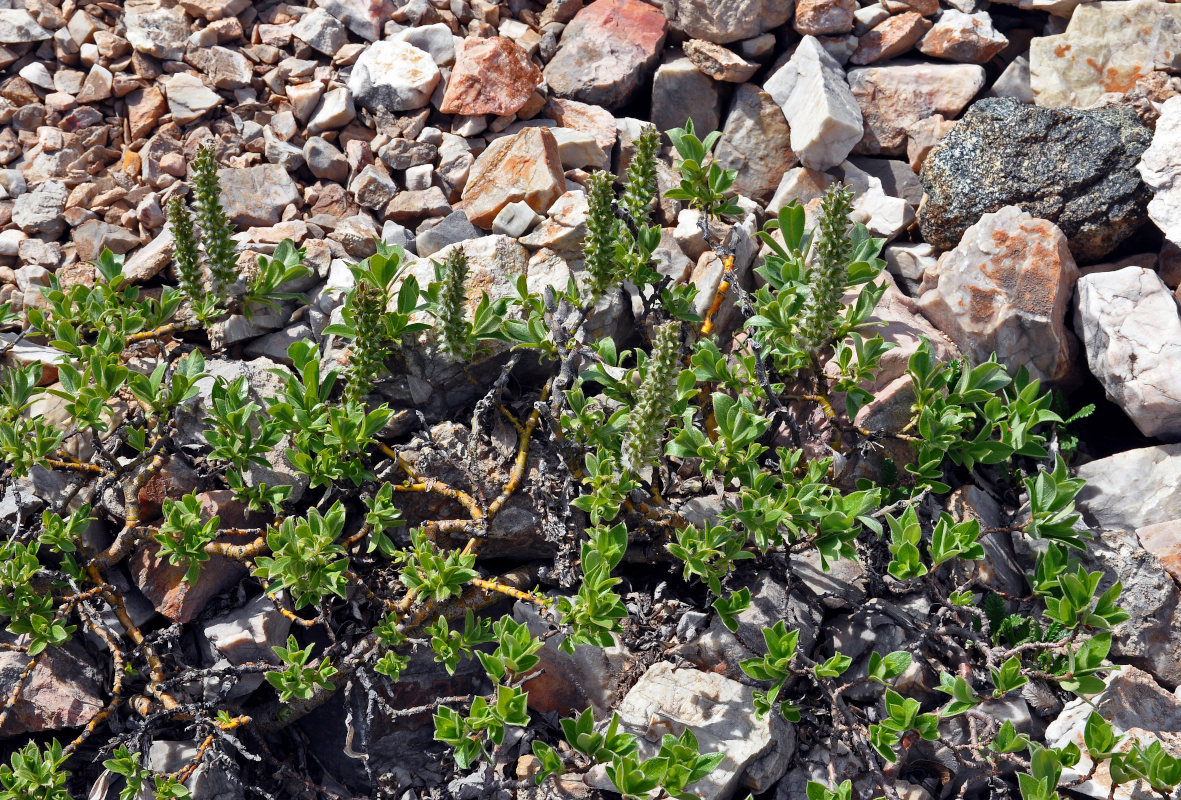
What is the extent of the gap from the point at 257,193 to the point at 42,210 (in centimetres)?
127

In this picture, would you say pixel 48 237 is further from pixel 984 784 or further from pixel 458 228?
pixel 984 784

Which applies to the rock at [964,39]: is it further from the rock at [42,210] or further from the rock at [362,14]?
the rock at [42,210]

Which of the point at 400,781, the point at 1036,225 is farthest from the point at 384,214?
the point at 1036,225

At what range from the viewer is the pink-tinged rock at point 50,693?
166 inches

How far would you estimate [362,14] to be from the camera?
21.4 ft

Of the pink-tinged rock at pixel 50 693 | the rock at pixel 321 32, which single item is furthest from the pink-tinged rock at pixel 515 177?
the pink-tinged rock at pixel 50 693

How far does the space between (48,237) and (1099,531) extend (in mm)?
6221

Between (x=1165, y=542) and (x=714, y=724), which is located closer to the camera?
(x=714, y=724)

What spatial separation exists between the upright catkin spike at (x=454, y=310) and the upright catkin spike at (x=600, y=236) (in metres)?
0.64

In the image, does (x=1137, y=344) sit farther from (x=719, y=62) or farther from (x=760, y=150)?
(x=719, y=62)

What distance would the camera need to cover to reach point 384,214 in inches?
230

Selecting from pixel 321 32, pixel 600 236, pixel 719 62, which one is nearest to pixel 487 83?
pixel 321 32

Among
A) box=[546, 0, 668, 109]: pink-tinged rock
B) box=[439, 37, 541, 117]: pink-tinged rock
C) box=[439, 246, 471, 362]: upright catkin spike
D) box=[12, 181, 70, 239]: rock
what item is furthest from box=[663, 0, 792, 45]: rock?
box=[12, 181, 70, 239]: rock

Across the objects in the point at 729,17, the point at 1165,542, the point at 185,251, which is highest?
the point at 729,17
